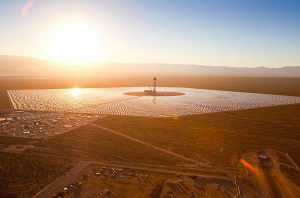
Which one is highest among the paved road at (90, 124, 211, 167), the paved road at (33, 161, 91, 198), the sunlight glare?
the sunlight glare

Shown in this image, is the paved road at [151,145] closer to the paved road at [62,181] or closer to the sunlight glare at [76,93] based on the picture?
the paved road at [62,181]

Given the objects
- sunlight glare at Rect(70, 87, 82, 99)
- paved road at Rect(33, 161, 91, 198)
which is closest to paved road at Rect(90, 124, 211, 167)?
paved road at Rect(33, 161, 91, 198)

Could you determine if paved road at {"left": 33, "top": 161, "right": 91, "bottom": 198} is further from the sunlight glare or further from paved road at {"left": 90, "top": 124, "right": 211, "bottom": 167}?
the sunlight glare

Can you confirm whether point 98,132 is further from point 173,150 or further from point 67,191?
point 67,191

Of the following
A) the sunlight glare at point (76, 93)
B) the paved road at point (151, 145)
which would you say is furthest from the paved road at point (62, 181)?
the sunlight glare at point (76, 93)

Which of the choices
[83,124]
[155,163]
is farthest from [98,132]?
[155,163]

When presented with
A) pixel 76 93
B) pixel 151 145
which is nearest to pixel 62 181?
pixel 151 145

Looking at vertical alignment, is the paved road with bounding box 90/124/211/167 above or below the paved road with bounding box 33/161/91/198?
above

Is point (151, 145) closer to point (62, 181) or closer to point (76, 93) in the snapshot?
point (62, 181)

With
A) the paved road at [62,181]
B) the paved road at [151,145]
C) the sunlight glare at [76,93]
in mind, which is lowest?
the paved road at [62,181]

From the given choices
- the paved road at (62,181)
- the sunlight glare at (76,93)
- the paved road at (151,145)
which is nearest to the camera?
the paved road at (62,181)
